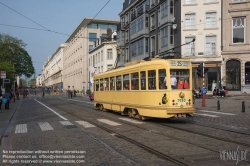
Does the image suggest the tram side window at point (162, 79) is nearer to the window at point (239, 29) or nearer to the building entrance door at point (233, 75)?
the building entrance door at point (233, 75)

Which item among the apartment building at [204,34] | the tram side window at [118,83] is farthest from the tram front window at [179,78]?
the apartment building at [204,34]

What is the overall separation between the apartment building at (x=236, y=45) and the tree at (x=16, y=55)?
183 ft

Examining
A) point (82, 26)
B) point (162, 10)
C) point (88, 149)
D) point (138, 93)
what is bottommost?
point (88, 149)

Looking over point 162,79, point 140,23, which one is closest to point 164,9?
point 140,23

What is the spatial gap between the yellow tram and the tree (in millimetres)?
64806

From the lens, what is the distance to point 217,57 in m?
35.0

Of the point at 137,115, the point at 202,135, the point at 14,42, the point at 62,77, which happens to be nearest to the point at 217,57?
the point at 137,115

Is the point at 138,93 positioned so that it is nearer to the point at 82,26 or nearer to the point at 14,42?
the point at 82,26

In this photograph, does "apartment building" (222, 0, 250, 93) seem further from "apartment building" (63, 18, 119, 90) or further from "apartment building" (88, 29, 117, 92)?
"apartment building" (63, 18, 119, 90)

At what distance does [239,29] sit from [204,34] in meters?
4.17

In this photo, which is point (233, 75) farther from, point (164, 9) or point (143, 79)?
point (143, 79)

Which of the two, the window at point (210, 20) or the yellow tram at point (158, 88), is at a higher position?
the window at point (210, 20)

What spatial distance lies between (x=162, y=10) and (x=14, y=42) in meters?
54.7

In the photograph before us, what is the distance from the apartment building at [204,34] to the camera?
1391 inches
